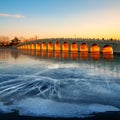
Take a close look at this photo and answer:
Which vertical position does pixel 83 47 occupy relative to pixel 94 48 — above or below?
above

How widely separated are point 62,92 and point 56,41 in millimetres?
59411

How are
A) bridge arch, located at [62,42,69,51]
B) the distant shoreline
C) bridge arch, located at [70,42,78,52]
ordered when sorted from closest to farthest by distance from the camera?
the distant shoreline → bridge arch, located at [70,42,78,52] → bridge arch, located at [62,42,69,51]

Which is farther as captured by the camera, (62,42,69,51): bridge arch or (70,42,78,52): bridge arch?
(62,42,69,51): bridge arch

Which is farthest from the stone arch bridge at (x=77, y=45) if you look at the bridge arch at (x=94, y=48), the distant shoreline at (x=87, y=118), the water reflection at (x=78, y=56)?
the distant shoreline at (x=87, y=118)

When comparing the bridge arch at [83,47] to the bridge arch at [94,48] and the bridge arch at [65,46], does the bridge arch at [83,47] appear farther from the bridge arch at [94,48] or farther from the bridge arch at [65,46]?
the bridge arch at [65,46]

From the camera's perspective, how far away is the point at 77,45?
62656mm

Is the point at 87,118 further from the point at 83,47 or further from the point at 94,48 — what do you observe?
the point at 83,47

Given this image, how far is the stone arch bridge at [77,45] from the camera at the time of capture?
5076 centimetres

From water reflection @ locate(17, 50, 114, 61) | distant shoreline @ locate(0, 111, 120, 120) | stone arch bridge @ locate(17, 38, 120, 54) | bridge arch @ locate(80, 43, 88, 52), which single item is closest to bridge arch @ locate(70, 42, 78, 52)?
stone arch bridge @ locate(17, 38, 120, 54)

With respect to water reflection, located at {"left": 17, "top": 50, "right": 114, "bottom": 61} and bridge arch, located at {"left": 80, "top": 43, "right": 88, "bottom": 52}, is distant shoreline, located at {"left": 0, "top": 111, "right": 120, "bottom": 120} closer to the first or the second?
water reflection, located at {"left": 17, "top": 50, "right": 114, "bottom": 61}

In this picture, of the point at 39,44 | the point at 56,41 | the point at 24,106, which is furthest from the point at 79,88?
the point at 39,44

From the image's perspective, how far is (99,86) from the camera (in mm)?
13727

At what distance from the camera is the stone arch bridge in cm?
5076

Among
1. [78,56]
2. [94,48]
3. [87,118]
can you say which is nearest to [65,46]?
[94,48]
